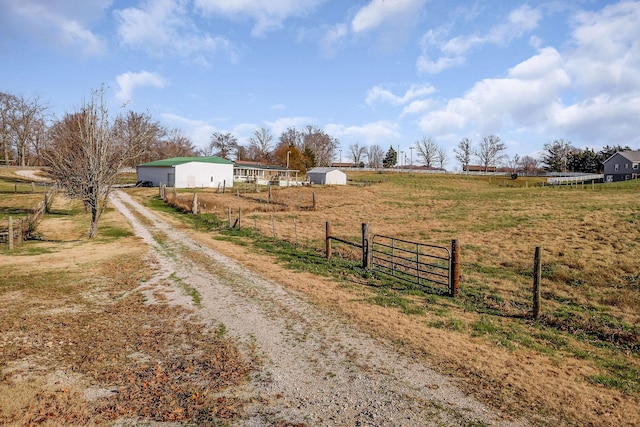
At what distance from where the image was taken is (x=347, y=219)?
3412 cm

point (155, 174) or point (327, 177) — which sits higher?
point (327, 177)

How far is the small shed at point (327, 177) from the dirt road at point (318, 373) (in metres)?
67.1

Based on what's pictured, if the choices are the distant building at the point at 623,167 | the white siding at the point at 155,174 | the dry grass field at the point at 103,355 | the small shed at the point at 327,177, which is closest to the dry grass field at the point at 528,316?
the dry grass field at the point at 103,355

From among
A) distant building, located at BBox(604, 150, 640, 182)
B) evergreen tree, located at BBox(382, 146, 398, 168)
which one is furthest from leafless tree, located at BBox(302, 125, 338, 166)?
distant building, located at BBox(604, 150, 640, 182)

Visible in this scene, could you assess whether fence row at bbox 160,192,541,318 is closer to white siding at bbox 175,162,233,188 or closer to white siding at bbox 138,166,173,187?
white siding at bbox 175,162,233,188

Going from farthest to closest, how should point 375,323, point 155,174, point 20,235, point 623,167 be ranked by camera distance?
point 623,167 → point 155,174 → point 20,235 → point 375,323

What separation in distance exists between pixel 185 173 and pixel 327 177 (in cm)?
2822

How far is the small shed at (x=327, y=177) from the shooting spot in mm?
79750

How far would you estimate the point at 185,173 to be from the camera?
63688mm

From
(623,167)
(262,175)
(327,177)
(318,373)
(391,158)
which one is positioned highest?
(391,158)

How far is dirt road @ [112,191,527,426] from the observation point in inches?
236

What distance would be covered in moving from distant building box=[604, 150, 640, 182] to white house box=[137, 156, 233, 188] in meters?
82.8

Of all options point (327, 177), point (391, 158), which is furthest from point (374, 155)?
point (327, 177)

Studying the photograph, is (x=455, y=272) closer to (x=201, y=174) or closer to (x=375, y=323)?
(x=375, y=323)
